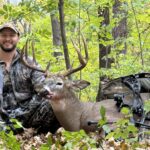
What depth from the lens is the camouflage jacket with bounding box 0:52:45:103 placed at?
6.96 metres

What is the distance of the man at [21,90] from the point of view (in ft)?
22.6

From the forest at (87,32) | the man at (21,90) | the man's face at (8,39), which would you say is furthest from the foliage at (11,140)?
the man's face at (8,39)

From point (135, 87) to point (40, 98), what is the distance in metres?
1.71

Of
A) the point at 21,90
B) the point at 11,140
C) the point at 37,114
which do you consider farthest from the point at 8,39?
the point at 11,140

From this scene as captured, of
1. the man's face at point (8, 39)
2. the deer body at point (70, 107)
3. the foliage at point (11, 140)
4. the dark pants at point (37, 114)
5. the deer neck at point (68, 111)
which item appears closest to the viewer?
the foliage at point (11, 140)

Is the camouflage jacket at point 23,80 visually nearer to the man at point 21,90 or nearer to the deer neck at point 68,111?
the man at point 21,90

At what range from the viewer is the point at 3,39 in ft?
23.3

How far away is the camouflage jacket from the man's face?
8.2 inches

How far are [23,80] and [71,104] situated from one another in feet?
2.87

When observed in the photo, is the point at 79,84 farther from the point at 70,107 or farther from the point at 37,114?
the point at 37,114

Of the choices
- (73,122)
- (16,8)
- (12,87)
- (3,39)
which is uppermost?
(16,8)

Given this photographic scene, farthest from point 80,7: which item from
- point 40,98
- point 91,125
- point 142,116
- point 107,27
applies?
point 142,116

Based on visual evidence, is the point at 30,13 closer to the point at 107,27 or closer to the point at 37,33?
the point at 37,33

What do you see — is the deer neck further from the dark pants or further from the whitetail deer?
the dark pants
